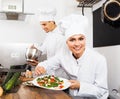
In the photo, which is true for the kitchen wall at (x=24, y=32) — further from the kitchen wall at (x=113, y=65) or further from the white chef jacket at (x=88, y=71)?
the white chef jacket at (x=88, y=71)

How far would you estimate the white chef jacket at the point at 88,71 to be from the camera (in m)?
1.51

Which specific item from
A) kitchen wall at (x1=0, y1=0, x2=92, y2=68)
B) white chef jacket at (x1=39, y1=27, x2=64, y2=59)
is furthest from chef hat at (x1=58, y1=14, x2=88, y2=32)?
kitchen wall at (x1=0, y1=0, x2=92, y2=68)

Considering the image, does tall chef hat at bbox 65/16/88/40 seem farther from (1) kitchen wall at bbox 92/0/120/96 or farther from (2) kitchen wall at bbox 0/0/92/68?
(2) kitchen wall at bbox 0/0/92/68

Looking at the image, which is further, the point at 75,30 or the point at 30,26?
the point at 30,26

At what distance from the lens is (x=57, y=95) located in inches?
53.0

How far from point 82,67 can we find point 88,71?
0.05 m

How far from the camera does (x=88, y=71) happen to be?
1.60 meters

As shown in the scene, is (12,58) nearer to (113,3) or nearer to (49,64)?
(49,64)

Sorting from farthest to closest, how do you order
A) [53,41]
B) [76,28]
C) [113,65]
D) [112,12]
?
[53,41] → [113,65] → [112,12] → [76,28]

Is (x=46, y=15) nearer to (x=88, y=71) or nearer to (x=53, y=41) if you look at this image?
(x=53, y=41)

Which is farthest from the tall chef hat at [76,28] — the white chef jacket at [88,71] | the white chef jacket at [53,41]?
the white chef jacket at [53,41]

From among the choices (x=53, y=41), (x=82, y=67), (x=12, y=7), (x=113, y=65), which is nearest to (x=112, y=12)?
(x=113, y=65)

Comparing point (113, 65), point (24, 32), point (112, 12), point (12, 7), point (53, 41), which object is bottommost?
point (113, 65)

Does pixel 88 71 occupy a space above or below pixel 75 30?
below
